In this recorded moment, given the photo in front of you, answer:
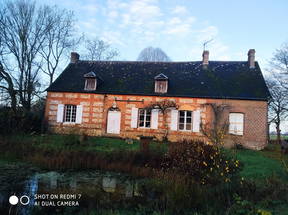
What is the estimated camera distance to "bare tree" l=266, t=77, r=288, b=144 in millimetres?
20750

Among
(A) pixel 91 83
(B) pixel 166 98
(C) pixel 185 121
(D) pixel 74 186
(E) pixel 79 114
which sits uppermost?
(A) pixel 91 83

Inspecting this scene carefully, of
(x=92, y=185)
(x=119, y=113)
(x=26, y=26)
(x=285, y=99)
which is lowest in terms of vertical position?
(x=92, y=185)

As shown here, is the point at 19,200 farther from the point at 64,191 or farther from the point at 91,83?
the point at 91,83

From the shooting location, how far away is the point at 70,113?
53.0ft

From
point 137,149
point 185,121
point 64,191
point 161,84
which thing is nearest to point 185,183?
point 64,191

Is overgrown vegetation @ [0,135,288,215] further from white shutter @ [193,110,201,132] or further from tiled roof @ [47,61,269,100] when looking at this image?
tiled roof @ [47,61,269,100]

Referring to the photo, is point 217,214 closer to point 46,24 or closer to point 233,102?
point 233,102

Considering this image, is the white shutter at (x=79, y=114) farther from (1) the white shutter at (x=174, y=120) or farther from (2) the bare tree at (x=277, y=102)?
(2) the bare tree at (x=277, y=102)

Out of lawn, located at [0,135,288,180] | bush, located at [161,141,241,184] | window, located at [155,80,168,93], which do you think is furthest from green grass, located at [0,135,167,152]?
window, located at [155,80,168,93]

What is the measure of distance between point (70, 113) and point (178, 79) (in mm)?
9798

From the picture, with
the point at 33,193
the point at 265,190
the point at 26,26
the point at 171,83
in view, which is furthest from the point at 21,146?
the point at 26,26

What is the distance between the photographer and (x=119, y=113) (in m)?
15.7

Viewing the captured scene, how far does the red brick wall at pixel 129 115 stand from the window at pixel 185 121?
1.35ft

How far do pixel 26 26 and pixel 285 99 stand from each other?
1120 inches
